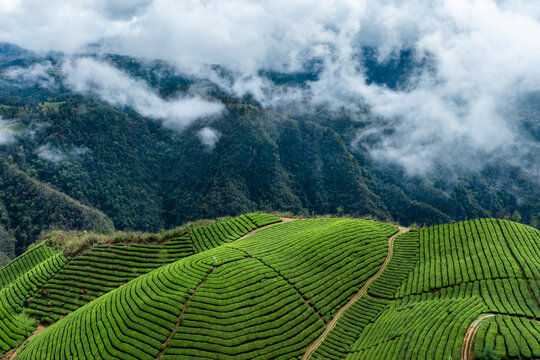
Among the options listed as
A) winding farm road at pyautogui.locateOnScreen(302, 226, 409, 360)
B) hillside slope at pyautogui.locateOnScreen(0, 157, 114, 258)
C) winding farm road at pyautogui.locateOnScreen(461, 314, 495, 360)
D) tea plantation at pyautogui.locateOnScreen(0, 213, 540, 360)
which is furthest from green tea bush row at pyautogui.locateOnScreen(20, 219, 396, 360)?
hillside slope at pyautogui.locateOnScreen(0, 157, 114, 258)

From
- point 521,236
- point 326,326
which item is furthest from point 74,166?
point 521,236

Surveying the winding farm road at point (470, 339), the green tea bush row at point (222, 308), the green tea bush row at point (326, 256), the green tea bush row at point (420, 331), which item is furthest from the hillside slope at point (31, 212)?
the winding farm road at point (470, 339)

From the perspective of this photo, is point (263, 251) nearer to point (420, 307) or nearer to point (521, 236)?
point (420, 307)

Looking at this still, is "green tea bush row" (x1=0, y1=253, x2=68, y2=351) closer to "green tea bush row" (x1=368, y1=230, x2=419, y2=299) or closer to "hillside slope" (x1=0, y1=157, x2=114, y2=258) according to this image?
"hillside slope" (x1=0, y1=157, x2=114, y2=258)

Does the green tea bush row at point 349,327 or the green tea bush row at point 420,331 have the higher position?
the green tea bush row at point 420,331

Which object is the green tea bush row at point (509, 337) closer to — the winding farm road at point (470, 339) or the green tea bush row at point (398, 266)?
the winding farm road at point (470, 339)

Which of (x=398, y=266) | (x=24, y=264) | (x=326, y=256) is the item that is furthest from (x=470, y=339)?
(x=24, y=264)
